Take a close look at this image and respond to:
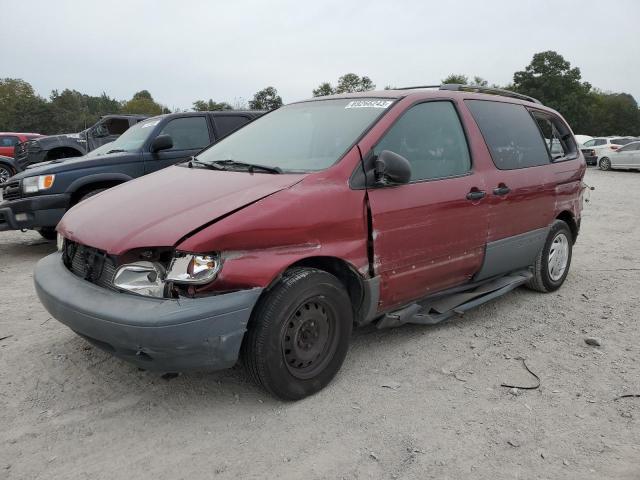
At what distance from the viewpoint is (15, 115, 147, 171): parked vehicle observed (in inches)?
510

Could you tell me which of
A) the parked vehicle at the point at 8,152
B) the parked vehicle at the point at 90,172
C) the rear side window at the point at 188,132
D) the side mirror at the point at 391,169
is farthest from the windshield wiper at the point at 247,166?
the parked vehicle at the point at 8,152

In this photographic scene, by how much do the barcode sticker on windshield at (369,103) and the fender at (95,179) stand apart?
379 cm

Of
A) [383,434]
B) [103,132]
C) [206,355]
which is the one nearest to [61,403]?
[206,355]

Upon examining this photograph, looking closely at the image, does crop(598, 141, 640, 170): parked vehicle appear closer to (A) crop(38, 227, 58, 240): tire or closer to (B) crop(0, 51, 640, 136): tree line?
(A) crop(38, 227, 58, 240): tire

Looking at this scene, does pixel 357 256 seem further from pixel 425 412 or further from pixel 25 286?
pixel 25 286

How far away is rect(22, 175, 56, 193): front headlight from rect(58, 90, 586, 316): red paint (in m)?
3.11

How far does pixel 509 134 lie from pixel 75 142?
479 inches

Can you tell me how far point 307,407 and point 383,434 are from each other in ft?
1.51

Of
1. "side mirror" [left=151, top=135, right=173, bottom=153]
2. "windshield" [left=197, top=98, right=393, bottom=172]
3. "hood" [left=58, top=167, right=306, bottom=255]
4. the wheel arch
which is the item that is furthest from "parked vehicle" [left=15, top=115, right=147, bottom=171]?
the wheel arch

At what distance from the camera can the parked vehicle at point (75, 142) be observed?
13.0m

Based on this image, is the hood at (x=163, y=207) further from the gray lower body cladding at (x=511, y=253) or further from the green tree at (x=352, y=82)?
the green tree at (x=352, y=82)

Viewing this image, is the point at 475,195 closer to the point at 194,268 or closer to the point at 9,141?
the point at 194,268

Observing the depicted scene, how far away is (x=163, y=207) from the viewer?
2840mm

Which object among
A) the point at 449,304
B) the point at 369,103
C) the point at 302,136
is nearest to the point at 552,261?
the point at 449,304
